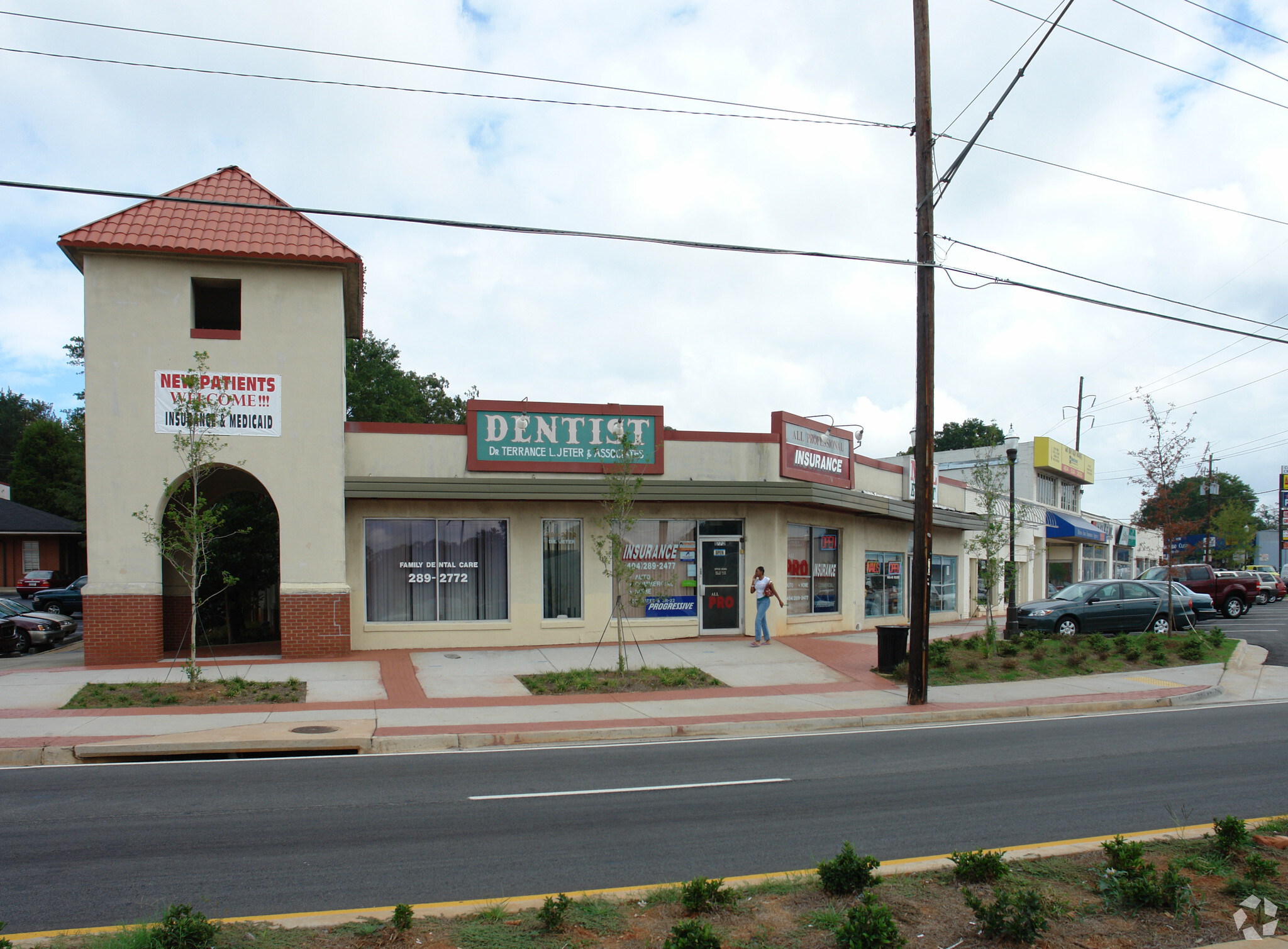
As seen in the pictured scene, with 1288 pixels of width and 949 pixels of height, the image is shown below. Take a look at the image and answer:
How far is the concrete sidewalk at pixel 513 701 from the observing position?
10633 millimetres

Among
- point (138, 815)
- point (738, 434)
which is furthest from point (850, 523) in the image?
point (138, 815)

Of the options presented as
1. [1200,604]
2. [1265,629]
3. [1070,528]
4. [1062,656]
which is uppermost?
[1070,528]

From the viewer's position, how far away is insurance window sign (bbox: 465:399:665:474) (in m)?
18.5

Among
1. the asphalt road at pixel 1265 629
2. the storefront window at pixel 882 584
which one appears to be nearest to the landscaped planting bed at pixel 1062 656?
the asphalt road at pixel 1265 629

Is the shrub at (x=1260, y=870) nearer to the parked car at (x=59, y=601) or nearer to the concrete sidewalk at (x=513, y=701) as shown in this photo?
the concrete sidewalk at (x=513, y=701)

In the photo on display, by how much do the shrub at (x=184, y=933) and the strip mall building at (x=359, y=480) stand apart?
12800 mm

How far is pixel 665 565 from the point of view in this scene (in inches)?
780

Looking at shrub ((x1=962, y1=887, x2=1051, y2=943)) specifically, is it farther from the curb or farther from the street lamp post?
the street lamp post

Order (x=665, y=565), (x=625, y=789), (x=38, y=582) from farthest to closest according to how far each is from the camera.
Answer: (x=38, y=582)
(x=665, y=565)
(x=625, y=789)

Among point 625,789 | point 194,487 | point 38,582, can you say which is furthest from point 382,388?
point 625,789

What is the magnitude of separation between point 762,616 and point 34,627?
60.8 ft

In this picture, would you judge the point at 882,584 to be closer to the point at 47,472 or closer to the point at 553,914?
the point at 553,914

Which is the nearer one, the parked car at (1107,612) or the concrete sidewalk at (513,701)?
the concrete sidewalk at (513,701)

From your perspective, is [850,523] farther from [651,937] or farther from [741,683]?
[651,937]
